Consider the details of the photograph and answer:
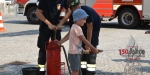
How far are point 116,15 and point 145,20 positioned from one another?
53.5 inches

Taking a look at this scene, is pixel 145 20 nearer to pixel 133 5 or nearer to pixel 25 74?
pixel 133 5

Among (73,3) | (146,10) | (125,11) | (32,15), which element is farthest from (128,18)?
(73,3)

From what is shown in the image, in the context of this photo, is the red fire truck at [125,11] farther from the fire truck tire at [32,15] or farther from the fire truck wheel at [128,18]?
the fire truck tire at [32,15]

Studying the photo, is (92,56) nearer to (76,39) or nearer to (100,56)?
(76,39)

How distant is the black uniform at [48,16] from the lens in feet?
22.4

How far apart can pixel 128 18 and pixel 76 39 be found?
12682 mm

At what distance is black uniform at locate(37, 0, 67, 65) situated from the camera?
6.82 meters

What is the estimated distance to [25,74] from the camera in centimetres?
685

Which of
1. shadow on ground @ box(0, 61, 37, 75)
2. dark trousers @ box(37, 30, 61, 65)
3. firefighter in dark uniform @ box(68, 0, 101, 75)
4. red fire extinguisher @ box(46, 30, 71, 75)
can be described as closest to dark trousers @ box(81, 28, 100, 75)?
firefighter in dark uniform @ box(68, 0, 101, 75)

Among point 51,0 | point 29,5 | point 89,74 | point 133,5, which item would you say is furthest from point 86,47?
point 29,5

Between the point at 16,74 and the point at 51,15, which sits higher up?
the point at 51,15

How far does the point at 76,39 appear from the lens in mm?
6270

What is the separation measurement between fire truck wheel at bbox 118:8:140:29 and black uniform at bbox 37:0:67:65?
1157 cm

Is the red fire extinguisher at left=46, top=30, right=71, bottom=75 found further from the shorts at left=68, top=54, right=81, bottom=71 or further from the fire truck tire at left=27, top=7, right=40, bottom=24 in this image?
the fire truck tire at left=27, top=7, right=40, bottom=24
